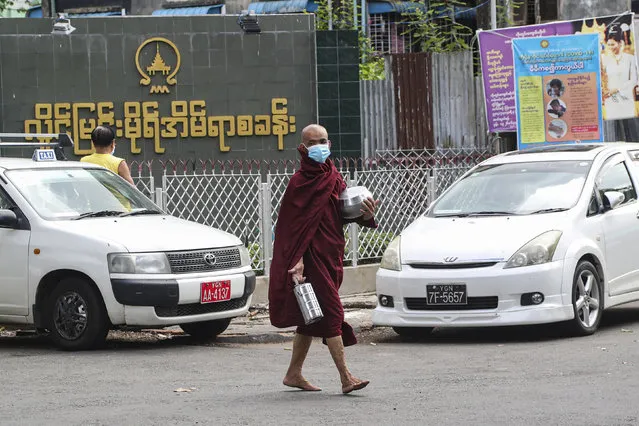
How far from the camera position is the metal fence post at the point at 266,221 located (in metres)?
14.9

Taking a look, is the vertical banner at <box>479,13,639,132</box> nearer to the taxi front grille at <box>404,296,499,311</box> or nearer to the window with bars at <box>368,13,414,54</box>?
the taxi front grille at <box>404,296,499,311</box>

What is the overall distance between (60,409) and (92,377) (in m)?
1.41

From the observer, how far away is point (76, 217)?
37.9 feet

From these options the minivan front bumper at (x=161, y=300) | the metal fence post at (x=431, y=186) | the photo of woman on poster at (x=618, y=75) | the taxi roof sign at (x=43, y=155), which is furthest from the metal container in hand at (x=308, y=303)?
the photo of woman on poster at (x=618, y=75)

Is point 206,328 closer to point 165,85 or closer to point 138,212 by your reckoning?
point 138,212

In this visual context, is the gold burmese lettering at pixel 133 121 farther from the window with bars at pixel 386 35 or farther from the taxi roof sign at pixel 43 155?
the window with bars at pixel 386 35

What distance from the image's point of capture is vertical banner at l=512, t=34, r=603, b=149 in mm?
15938

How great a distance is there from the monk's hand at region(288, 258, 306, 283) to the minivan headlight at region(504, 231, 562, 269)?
2.92 metres

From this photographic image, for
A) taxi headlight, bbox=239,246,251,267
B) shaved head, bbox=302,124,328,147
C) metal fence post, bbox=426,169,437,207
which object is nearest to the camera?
shaved head, bbox=302,124,328,147

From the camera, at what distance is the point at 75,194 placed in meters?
11.9

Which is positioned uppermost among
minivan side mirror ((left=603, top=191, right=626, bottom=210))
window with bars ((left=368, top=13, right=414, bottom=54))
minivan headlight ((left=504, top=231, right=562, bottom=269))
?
window with bars ((left=368, top=13, right=414, bottom=54))

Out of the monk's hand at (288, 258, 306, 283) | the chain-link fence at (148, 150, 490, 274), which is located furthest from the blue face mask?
the chain-link fence at (148, 150, 490, 274)

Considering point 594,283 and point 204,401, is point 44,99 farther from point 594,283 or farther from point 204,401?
point 204,401

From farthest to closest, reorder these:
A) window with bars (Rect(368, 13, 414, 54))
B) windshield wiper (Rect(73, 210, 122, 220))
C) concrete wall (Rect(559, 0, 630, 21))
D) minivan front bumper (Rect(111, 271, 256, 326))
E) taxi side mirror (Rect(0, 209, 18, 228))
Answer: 1. window with bars (Rect(368, 13, 414, 54))
2. concrete wall (Rect(559, 0, 630, 21))
3. windshield wiper (Rect(73, 210, 122, 220))
4. taxi side mirror (Rect(0, 209, 18, 228))
5. minivan front bumper (Rect(111, 271, 256, 326))
